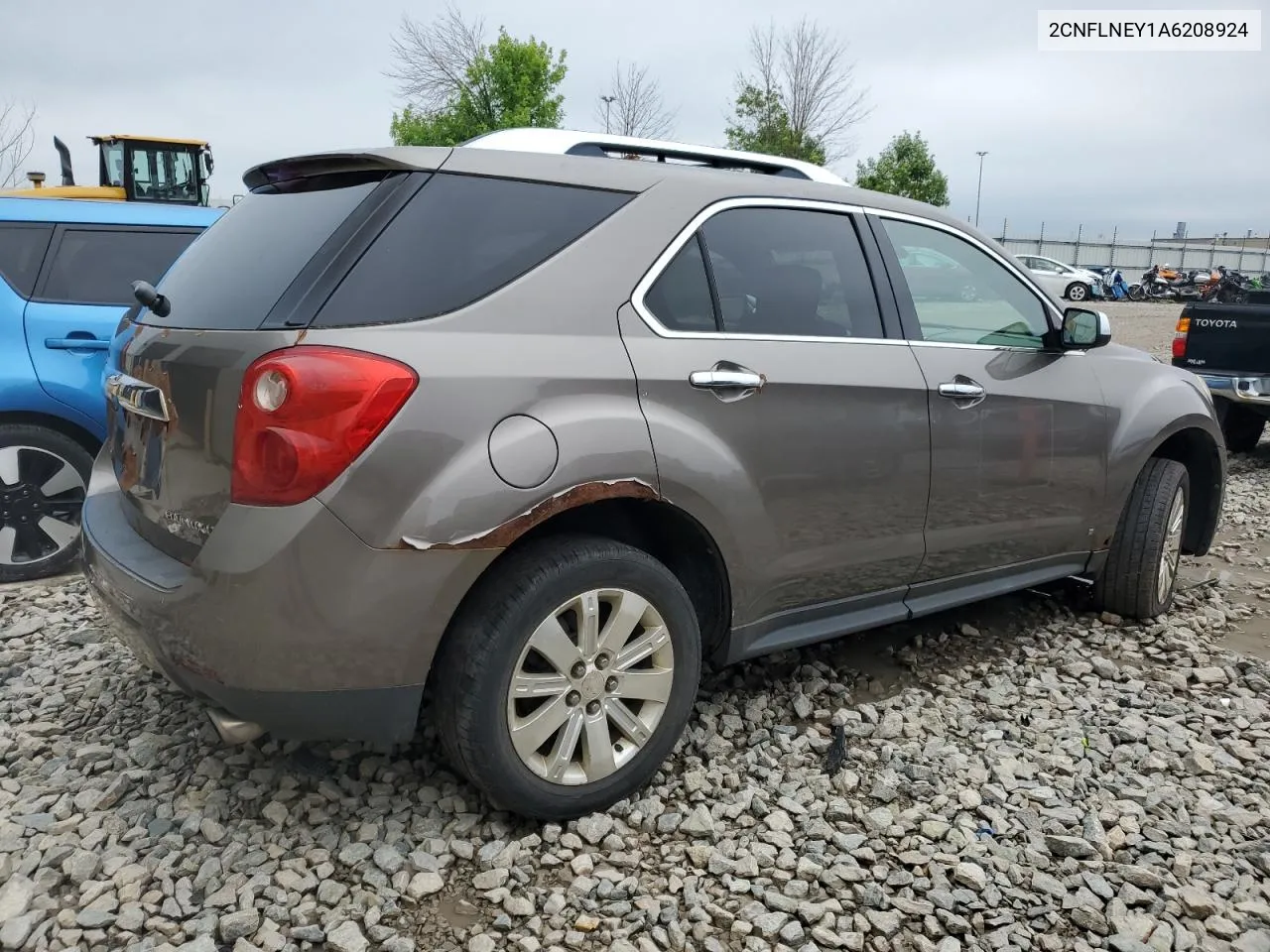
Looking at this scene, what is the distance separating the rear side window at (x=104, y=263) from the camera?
16.0 ft

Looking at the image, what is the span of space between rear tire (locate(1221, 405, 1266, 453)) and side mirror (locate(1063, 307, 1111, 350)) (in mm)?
5888

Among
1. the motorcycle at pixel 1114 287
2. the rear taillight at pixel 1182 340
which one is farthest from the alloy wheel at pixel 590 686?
the motorcycle at pixel 1114 287

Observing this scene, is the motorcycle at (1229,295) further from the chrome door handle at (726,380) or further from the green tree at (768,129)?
the green tree at (768,129)

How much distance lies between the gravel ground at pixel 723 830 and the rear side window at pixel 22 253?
6.58 ft

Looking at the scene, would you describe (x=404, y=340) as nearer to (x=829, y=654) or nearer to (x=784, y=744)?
(x=784, y=744)

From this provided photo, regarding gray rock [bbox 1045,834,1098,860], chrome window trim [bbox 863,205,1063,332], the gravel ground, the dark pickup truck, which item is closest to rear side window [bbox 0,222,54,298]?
the gravel ground

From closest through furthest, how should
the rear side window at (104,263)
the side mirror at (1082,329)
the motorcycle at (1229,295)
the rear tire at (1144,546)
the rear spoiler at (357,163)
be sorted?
the rear spoiler at (357,163)
the side mirror at (1082,329)
the rear tire at (1144,546)
the rear side window at (104,263)
the motorcycle at (1229,295)

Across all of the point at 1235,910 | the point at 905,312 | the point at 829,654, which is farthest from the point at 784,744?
the point at 905,312

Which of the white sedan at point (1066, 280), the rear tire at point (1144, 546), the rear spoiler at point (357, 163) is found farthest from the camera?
the white sedan at point (1066, 280)

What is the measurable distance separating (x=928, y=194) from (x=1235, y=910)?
37.8 metres

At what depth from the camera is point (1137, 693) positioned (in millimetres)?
3625

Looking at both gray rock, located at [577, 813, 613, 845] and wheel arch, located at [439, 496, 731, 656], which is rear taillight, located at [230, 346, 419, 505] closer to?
wheel arch, located at [439, 496, 731, 656]

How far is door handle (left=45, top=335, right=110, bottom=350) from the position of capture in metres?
4.72

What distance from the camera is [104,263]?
506 centimetres
